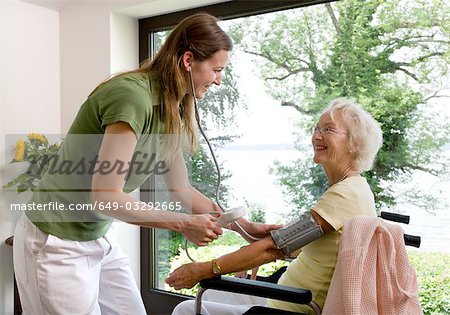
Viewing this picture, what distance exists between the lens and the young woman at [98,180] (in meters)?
1.29

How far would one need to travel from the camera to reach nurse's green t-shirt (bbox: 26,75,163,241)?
129cm

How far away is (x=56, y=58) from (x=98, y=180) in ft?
5.46

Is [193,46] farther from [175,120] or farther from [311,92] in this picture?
[311,92]

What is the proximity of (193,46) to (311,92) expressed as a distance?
0.80 metres

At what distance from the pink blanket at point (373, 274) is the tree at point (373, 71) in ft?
2.16

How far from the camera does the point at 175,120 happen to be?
1.44 meters

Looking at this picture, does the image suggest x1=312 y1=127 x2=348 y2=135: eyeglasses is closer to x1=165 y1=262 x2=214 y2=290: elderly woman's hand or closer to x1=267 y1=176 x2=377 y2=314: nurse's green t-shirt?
x1=267 y1=176 x2=377 y2=314: nurse's green t-shirt

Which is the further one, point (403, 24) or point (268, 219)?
point (268, 219)

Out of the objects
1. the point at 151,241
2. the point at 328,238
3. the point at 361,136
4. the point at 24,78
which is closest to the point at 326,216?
the point at 328,238

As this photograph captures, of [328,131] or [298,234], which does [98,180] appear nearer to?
[298,234]

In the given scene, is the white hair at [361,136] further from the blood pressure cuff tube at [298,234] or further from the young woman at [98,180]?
the young woman at [98,180]

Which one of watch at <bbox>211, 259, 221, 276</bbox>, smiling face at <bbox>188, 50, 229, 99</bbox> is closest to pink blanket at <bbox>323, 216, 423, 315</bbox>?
watch at <bbox>211, 259, 221, 276</bbox>

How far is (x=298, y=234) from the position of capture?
134 centimetres

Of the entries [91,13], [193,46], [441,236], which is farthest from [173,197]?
[91,13]
